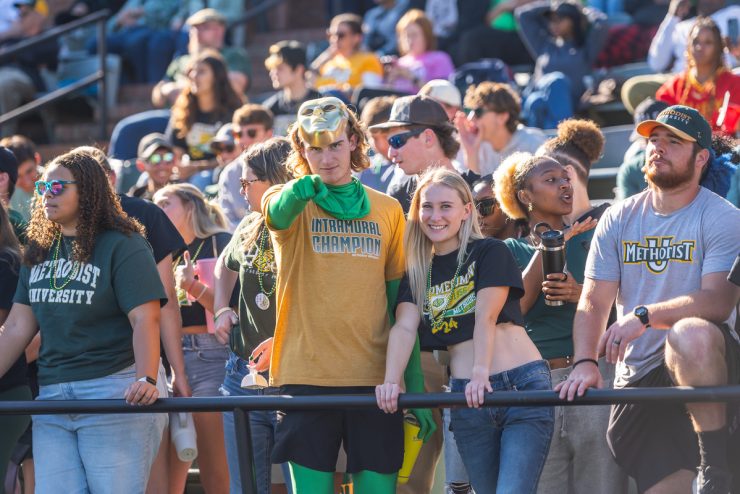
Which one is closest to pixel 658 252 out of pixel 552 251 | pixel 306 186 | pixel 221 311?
pixel 552 251

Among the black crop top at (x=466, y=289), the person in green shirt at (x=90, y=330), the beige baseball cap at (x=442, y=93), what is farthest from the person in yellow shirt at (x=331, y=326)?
the beige baseball cap at (x=442, y=93)

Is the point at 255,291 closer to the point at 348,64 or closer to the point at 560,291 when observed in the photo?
the point at 560,291

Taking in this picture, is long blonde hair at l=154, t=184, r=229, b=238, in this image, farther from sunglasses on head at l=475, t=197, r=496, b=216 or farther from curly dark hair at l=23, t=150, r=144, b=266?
sunglasses on head at l=475, t=197, r=496, b=216

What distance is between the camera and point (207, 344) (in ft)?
19.3

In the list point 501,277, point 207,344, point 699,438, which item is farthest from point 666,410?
point 207,344

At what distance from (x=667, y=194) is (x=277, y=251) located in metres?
1.41

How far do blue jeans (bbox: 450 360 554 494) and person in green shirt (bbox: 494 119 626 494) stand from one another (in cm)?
40

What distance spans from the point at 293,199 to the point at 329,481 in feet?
3.42

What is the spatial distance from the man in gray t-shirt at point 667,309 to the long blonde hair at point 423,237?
1.50 ft

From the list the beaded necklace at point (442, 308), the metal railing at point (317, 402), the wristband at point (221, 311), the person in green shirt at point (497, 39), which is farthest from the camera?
→ the person in green shirt at point (497, 39)

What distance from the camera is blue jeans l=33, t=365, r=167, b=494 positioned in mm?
4777

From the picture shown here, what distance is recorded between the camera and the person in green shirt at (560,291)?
192 inches

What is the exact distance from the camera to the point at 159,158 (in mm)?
7762

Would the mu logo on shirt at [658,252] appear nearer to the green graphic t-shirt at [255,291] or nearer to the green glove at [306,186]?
the green glove at [306,186]
